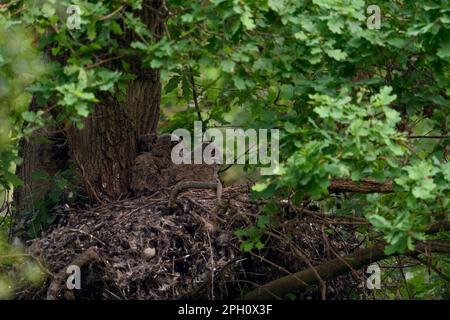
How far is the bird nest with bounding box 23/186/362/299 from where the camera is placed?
23.8 ft

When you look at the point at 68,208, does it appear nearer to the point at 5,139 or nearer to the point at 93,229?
the point at 93,229

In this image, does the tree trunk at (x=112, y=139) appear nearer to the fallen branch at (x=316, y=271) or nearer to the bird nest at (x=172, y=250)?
the bird nest at (x=172, y=250)

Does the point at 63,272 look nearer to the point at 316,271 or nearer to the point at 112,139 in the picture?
the point at 112,139

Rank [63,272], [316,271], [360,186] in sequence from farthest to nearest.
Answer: [316,271] → [360,186] → [63,272]

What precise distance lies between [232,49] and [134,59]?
1068mm

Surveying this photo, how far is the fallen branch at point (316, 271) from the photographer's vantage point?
7461 mm

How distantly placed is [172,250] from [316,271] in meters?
0.94

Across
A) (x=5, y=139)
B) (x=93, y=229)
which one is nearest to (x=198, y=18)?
(x=5, y=139)

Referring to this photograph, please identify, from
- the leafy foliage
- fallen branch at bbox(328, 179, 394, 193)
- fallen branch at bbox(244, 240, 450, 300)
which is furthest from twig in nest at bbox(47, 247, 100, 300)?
fallen branch at bbox(328, 179, 394, 193)

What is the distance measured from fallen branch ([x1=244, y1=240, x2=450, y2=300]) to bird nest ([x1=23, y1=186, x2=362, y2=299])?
91 millimetres

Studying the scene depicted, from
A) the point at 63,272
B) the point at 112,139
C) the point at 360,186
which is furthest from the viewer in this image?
the point at 112,139

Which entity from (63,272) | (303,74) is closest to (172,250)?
(63,272)

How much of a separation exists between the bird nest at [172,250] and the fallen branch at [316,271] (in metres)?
0.09

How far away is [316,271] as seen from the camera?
291 inches
